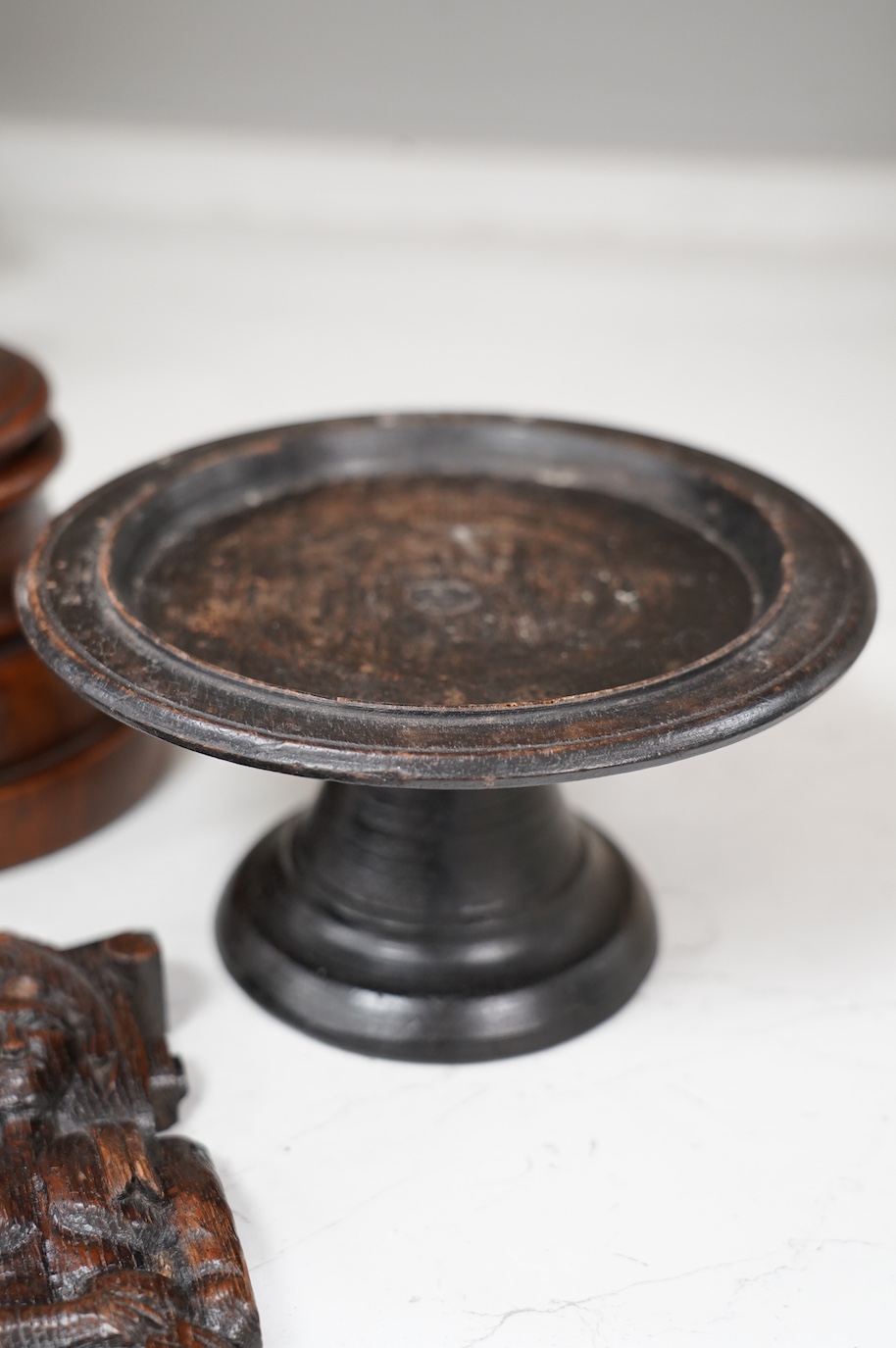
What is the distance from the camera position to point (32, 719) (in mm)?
2215

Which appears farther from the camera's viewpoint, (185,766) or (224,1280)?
(185,766)

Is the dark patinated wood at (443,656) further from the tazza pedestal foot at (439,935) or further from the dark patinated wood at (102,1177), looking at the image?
the dark patinated wood at (102,1177)

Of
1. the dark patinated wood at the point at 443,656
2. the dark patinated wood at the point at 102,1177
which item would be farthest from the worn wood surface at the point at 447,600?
the dark patinated wood at the point at 102,1177

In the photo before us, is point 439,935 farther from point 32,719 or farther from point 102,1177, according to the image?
point 32,719

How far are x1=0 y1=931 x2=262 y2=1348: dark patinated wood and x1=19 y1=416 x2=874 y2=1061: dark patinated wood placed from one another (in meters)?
0.25

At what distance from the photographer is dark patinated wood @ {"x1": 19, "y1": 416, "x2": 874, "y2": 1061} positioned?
5.08 feet

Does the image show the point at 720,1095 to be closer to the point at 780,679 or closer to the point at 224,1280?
the point at 780,679

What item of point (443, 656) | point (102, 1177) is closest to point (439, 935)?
point (443, 656)

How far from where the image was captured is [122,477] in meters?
2.09

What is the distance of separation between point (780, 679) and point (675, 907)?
67cm

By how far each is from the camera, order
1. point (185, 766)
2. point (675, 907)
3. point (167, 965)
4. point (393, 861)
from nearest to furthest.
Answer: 1. point (393, 861)
2. point (167, 965)
3. point (675, 907)
4. point (185, 766)

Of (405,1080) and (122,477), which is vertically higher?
(122,477)

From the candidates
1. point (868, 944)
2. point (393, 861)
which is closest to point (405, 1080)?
point (393, 861)

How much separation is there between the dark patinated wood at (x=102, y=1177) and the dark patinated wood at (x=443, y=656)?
250 millimetres
